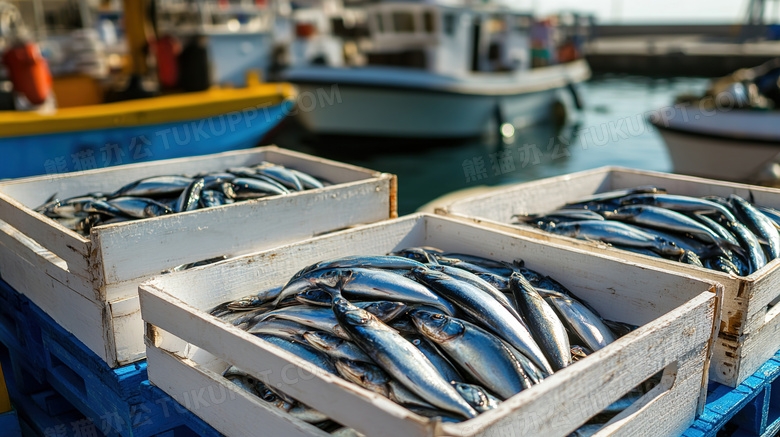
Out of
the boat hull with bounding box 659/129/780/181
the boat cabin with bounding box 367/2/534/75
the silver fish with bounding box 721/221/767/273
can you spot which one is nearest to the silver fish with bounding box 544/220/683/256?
the silver fish with bounding box 721/221/767/273

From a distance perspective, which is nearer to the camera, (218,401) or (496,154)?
(218,401)

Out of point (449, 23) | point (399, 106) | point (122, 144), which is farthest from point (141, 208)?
point (449, 23)

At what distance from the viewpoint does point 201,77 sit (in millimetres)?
8023

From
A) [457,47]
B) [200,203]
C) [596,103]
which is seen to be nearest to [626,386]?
[200,203]

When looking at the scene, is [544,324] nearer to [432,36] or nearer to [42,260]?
[42,260]

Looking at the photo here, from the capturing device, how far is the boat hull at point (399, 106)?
Result: 11.8m

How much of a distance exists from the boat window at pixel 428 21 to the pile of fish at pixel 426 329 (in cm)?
1083

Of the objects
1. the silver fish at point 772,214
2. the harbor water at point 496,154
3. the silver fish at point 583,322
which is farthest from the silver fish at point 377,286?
the harbor water at point 496,154

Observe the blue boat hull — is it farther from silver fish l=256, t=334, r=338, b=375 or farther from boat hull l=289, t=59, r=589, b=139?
silver fish l=256, t=334, r=338, b=375

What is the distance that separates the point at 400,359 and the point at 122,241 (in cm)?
118

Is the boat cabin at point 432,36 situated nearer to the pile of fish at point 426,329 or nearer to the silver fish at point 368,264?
the silver fish at point 368,264

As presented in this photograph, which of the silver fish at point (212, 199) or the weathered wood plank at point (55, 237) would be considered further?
the silver fish at point (212, 199)

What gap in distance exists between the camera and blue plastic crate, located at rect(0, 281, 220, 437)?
77.5 inches

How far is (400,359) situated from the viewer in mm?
1483
